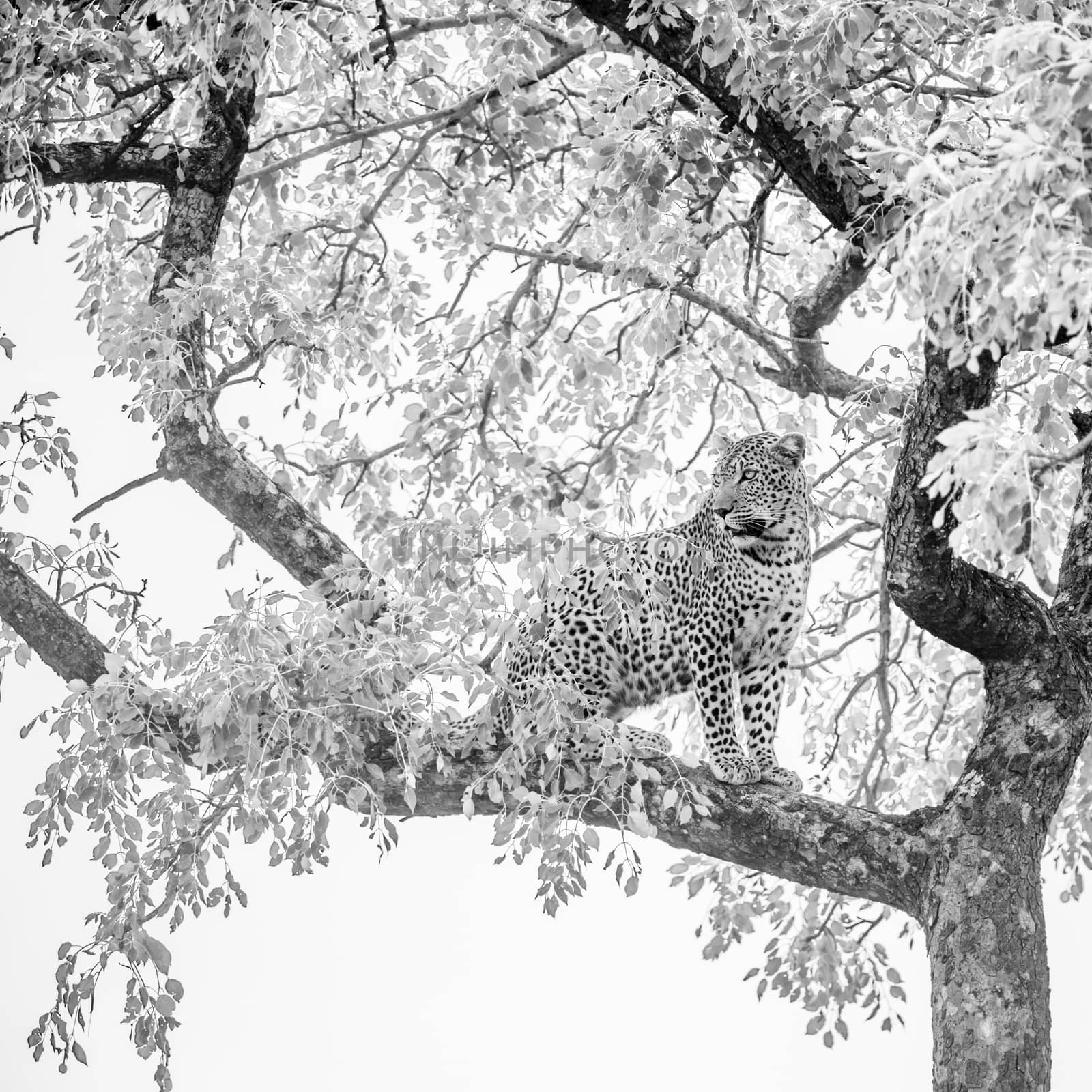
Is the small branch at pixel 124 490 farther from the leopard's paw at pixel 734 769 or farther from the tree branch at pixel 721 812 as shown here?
the leopard's paw at pixel 734 769

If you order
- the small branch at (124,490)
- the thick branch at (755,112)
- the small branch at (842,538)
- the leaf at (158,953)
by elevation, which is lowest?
the leaf at (158,953)

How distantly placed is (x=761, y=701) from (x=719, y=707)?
31 cm

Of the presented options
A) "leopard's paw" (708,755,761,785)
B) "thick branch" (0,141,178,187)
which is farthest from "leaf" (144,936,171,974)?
"thick branch" (0,141,178,187)

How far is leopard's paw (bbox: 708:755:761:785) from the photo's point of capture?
5.34m

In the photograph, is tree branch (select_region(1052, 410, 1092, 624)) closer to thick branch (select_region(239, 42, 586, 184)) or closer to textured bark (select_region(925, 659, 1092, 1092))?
textured bark (select_region(925, 659, 1092, 1092))

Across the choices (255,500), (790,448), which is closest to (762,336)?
(790,448)

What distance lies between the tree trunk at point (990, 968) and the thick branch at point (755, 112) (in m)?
2.12

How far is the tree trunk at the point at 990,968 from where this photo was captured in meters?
4.40

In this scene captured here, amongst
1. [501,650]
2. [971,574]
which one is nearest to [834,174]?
[971,574]

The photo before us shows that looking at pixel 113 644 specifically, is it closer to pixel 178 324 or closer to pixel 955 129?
pixel 178 324

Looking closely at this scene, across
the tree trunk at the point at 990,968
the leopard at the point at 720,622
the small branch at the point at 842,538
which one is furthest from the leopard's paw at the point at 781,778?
the small branch at the point at 842,538

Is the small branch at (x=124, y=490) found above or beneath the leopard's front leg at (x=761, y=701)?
beneath

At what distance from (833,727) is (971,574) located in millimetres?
2688

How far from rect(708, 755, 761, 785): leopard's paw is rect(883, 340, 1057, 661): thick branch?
0.88 metres
